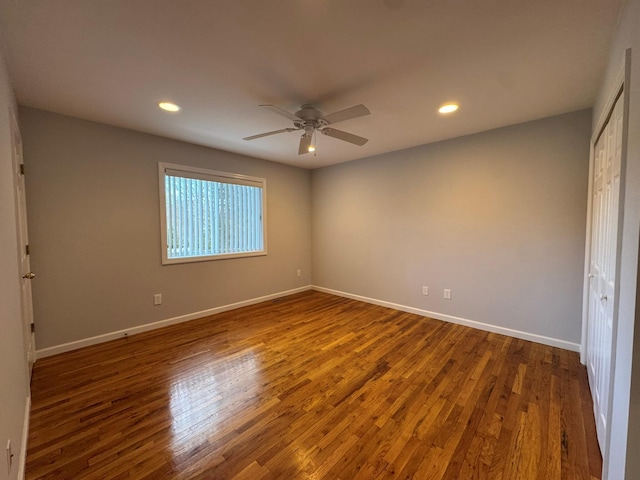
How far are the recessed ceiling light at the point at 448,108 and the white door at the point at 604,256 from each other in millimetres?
1063

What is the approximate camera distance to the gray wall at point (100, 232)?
8.51 feet

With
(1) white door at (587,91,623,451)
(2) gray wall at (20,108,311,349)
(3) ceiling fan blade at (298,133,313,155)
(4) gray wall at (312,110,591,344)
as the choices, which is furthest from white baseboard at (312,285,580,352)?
(3) ceiling fan blade at (298,133,313,155)

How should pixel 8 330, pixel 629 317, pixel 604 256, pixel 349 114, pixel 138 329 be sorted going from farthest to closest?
pixel 138 329 < pixel 349 114 < pixel 604 256 < pixel 8 330 < pixel 629 317

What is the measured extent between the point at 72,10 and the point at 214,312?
3392mm

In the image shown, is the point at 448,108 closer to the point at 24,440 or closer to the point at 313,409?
the point at 313,409

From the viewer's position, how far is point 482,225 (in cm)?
Answer: 322

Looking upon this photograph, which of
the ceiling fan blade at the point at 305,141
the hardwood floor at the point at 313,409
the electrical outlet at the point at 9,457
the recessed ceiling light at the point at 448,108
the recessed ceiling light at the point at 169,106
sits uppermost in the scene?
the recessed ceiling light at the point at 169,106

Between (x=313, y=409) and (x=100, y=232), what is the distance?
9.52ft

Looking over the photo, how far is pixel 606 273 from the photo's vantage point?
1625 millimetres

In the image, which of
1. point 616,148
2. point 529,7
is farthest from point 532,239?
point 529,7

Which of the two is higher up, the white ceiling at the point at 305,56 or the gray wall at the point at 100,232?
the white ceiling at the point at 305,56

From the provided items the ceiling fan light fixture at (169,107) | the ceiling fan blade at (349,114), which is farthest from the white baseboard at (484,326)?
the ceiling fan light fixture at (169,107)

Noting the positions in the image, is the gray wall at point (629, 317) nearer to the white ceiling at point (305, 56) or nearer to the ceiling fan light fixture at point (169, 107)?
the white ceiling at point (305, 56)

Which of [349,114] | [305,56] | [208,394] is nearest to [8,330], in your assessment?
[208,394]
